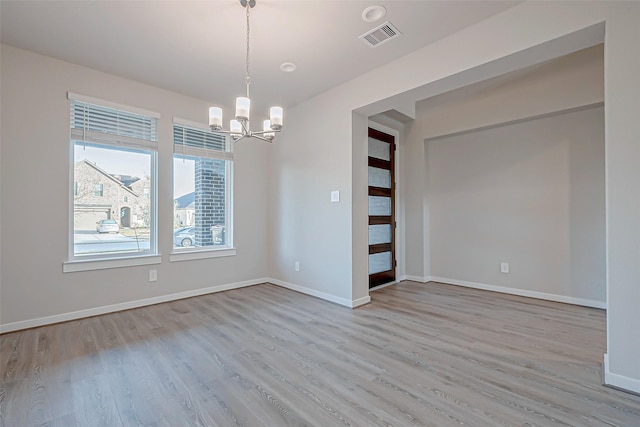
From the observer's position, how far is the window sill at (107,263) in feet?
10.3

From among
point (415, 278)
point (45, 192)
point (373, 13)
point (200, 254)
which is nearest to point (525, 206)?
point (415, 278)

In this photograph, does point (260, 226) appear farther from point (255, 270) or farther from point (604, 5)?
point (604, 5)

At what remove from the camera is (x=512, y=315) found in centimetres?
327

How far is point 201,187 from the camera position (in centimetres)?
423

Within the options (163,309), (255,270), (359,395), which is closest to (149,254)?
(163,309)

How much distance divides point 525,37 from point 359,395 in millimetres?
2901

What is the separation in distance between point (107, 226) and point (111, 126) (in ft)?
3.91

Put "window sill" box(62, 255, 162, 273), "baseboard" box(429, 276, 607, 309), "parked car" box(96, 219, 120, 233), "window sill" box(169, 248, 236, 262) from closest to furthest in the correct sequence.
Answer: "window sill" box(62, 255, 162, 273) < "parked car" box(96, 219, 120, 233) < "baseboard" box(429, 276, 607, 309) < "window sill" box(169, 248, 236, 262)

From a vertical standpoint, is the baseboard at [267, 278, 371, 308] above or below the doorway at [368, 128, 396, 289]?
below

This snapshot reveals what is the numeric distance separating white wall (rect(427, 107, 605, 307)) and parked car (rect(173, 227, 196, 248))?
Answer: 3.86 m

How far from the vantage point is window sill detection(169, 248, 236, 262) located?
12.9 feet

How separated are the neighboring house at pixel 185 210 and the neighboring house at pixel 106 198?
1.14 feet

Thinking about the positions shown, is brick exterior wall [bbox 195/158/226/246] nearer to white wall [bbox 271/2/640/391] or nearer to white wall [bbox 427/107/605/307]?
white wall [bbox 271/2/640/391]

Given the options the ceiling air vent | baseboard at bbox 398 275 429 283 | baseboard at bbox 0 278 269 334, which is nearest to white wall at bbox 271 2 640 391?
the ceiling air vent
